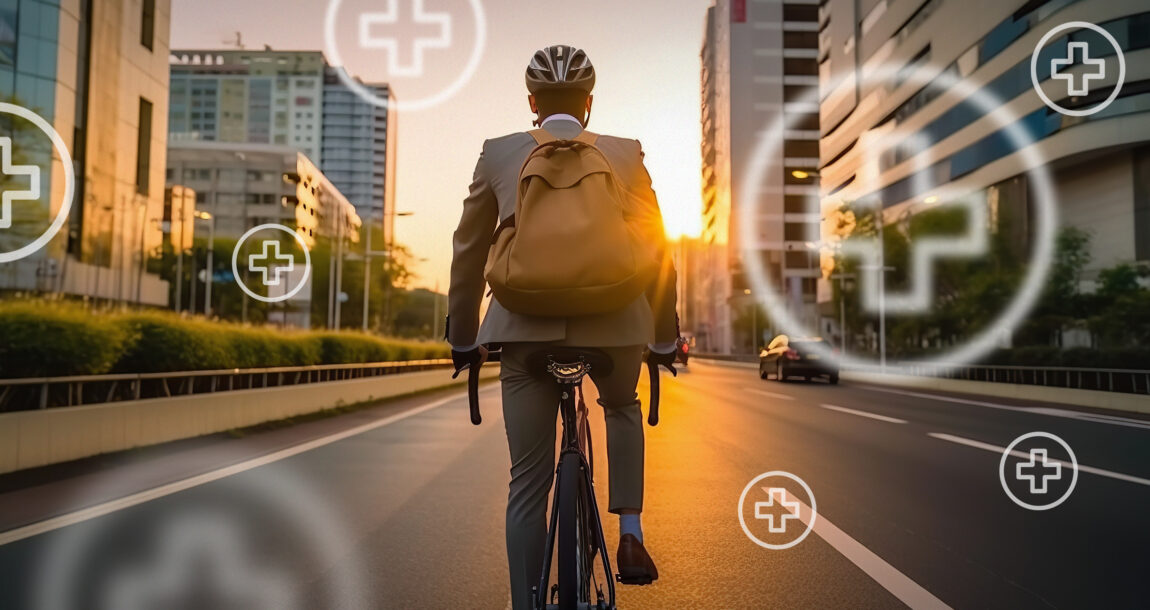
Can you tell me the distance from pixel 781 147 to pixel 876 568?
11145cm

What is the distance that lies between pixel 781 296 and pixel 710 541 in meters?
100

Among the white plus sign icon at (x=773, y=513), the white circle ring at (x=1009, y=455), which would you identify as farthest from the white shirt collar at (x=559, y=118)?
the white circle ring at (x=1009, y=455)

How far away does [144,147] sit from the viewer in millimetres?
56969

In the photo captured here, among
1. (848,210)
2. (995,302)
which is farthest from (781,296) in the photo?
(995,302)

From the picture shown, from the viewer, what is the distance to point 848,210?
54.1 meters

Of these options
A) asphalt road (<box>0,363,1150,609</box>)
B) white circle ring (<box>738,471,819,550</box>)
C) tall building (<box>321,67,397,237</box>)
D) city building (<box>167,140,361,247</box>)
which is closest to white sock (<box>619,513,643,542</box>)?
asphalt road (<box>0,363,1150,609</box>)

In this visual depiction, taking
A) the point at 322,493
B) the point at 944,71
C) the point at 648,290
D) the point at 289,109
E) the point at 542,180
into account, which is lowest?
the point at 322,493

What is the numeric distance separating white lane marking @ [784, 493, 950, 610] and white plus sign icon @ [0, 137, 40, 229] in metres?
34.0

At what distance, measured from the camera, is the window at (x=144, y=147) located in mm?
56500

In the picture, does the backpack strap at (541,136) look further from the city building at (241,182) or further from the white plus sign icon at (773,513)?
the city building at (241,182)

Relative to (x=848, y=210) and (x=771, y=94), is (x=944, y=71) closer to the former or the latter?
(x=848, y=210)

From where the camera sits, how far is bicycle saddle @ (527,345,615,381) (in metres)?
2.70

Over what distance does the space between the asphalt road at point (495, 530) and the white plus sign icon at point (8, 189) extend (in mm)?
27700

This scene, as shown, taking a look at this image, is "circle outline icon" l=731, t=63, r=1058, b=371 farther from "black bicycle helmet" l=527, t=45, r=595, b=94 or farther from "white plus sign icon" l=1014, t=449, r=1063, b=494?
"black bicycle helmet" l=527, t=45, r=595, b=94
